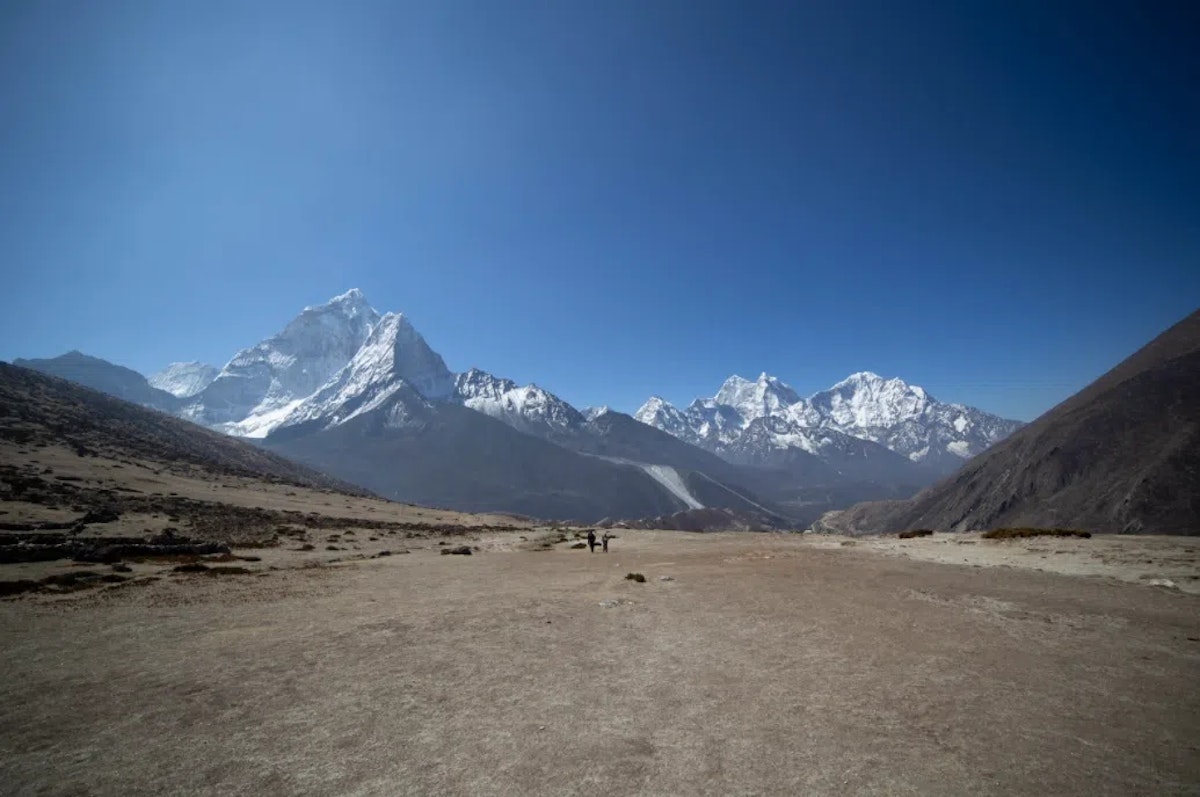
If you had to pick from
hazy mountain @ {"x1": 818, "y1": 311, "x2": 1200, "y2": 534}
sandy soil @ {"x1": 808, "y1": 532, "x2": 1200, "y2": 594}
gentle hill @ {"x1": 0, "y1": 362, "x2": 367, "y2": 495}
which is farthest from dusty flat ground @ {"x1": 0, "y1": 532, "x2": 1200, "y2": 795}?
hazy mountain @ {"x1": 818, "y1": 311, "x2": 1200, "y2": 534}

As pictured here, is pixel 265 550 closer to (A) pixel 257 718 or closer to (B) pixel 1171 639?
(A) pixel 257 718

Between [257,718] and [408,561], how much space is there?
23.7 meters

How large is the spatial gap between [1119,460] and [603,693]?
19188 centimetres

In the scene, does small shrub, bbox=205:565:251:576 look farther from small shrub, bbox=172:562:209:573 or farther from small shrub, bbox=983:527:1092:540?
small shrub, bbox=983:527:1092:540

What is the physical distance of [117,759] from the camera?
23.7 ft

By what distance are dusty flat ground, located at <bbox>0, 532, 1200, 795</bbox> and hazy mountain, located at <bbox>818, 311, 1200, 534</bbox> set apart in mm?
139434

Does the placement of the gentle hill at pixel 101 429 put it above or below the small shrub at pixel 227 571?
above

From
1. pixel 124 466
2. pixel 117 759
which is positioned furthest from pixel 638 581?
pixel 124 466

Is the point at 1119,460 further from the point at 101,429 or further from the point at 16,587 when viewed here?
the point at 101,429

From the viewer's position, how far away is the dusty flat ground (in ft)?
22.8

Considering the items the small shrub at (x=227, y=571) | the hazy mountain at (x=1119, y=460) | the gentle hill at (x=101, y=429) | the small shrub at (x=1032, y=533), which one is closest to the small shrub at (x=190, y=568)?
the small shrub at (x=227, y=571)

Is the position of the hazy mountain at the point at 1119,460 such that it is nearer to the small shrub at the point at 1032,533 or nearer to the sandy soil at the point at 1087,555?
the small shrub at the point at 1032,533

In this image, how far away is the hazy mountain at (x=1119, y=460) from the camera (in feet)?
376

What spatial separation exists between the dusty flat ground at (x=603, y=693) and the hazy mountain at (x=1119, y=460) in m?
139
